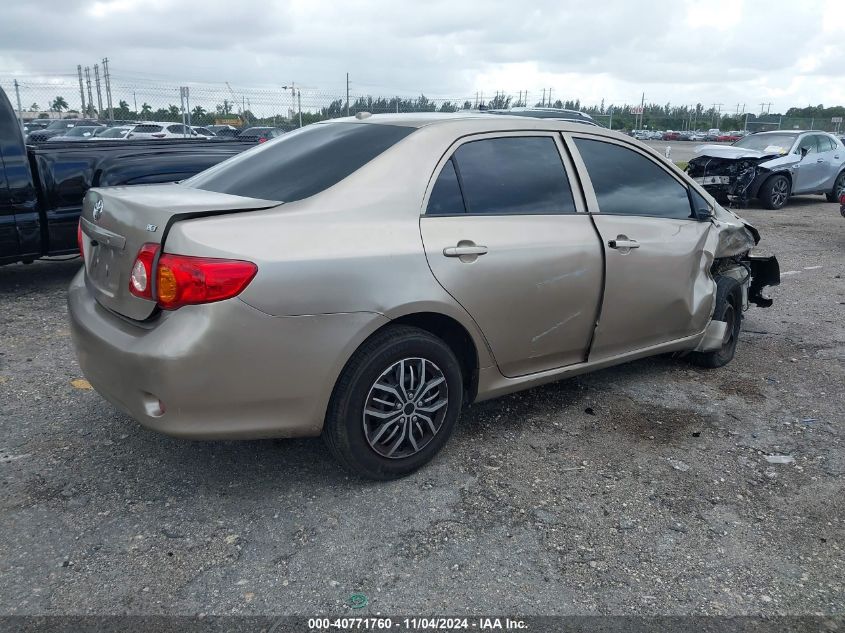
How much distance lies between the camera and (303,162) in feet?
11.3

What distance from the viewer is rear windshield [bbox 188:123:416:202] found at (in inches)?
126

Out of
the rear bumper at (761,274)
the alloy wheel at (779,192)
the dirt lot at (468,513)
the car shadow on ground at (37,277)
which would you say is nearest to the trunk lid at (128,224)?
the dirt lot at (468,513)

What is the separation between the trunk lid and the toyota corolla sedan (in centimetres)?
1

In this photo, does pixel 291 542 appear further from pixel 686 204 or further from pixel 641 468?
pixel 686 204

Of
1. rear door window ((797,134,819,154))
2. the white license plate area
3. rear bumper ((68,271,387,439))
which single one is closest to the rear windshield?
rear bumper ((68,271,387,439))

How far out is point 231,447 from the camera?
3596mm

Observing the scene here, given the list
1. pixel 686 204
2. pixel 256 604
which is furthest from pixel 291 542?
pixel 686 204

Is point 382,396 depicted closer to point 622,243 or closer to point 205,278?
point 205,278

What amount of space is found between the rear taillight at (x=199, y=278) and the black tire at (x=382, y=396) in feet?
1.96

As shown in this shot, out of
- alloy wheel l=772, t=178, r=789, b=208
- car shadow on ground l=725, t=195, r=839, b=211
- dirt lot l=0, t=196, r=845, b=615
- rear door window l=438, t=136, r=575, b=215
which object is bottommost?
car shadow on ground l=725, t=195, r=839, b=211

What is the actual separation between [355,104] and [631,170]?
20.7 m

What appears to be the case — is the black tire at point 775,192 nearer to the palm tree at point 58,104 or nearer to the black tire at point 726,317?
the black tire at point 726,317

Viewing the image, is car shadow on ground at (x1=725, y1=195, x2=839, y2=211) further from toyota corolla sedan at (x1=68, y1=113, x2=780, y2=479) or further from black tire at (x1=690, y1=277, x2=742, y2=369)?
toyota corolla sedan at (x1=68, y1=113, x2=780, y2=479)

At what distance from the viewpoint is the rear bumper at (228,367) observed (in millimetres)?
2654
